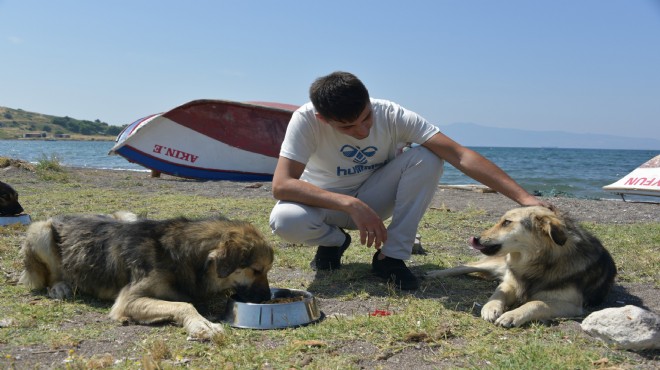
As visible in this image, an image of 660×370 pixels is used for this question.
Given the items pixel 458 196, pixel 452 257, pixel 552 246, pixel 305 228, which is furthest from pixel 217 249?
pixel 458 196

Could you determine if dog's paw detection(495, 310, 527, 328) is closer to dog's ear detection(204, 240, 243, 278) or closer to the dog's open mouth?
the dog's open mouth

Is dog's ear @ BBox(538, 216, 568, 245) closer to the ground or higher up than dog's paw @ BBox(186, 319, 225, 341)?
higher up

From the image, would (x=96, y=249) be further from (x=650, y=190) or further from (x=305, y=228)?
(x=650, y=190)

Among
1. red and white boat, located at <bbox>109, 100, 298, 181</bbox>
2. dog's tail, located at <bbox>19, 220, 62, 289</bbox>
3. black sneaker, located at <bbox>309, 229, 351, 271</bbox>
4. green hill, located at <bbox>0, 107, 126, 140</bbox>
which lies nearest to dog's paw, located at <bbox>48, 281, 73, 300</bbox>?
dog's tail, located at <bbox>19, 220, 62, 289</bbox>

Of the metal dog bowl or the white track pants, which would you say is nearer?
the metal dog bowl

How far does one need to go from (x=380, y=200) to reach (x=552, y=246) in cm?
154

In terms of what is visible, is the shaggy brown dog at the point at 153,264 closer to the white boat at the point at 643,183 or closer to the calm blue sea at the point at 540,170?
the white boat at the point at 643,183

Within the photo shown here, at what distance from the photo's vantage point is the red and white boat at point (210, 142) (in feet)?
54.6

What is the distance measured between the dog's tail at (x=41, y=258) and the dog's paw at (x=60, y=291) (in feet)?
0.36

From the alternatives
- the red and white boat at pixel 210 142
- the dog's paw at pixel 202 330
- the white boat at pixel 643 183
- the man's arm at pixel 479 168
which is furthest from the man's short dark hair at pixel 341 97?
the red and white boat at pixel 210 142

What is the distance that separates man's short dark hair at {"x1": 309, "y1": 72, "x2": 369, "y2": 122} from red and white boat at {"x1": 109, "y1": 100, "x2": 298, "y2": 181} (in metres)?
12.4

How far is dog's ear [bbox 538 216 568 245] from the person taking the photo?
4117mm

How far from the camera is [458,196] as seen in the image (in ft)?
40.2

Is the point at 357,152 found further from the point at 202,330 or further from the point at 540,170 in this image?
the point at 540,170
